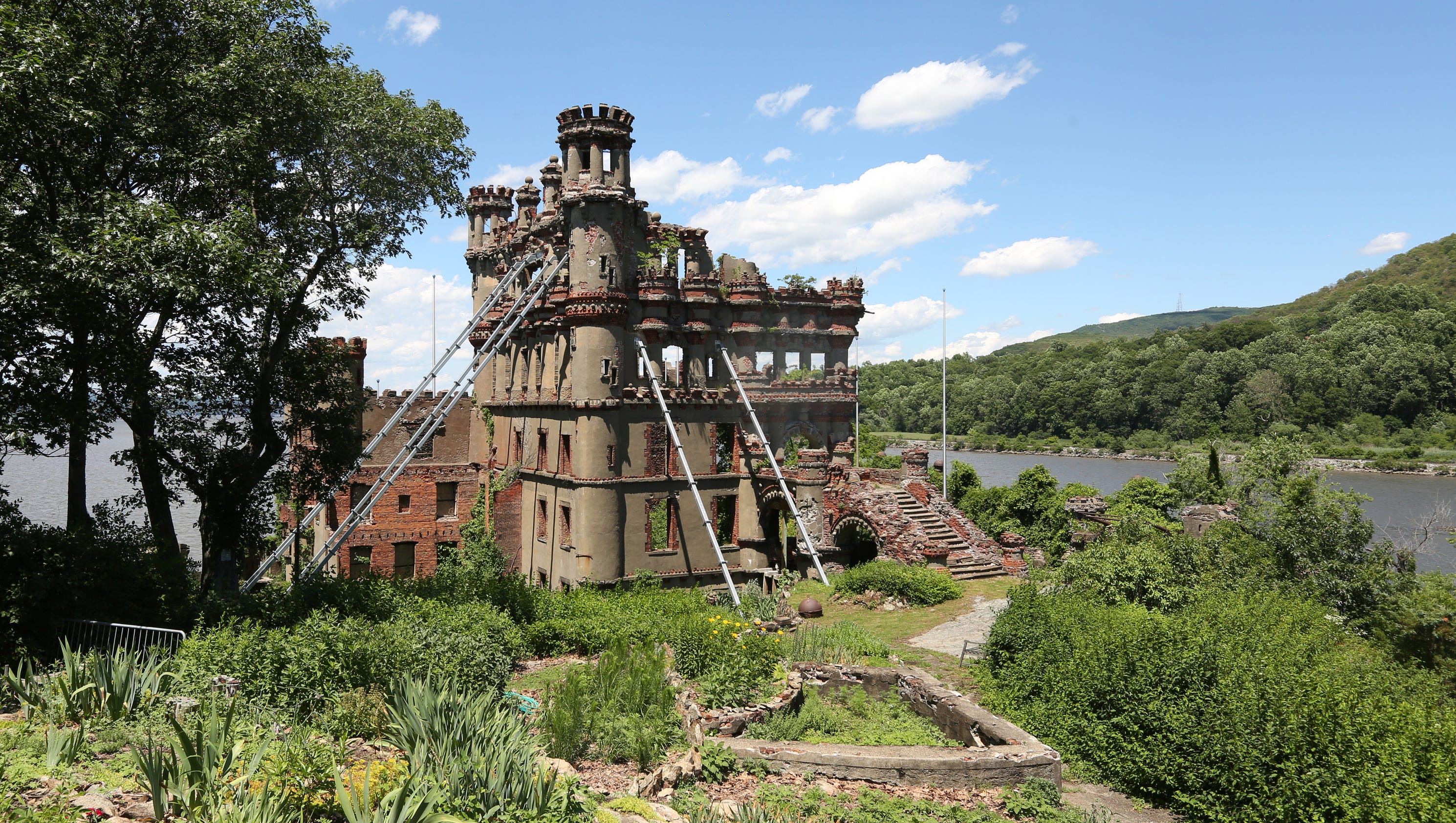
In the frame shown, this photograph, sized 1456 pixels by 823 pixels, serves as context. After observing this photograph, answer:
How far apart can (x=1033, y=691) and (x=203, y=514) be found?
702 inches

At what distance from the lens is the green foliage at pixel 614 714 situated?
451 inches

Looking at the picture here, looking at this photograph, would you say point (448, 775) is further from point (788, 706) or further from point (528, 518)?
point (528, 518)

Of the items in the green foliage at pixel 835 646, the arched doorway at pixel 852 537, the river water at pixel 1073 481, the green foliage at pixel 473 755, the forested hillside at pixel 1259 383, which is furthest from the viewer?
the forested hillside at pixel 1259 383

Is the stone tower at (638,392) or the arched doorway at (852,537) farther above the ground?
the stone tower at (638,392)

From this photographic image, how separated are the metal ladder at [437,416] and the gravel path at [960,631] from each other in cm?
1970

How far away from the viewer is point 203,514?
60.0ft

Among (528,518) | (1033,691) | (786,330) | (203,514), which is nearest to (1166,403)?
(786,330)

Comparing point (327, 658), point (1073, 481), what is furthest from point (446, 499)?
point (1073, 481)

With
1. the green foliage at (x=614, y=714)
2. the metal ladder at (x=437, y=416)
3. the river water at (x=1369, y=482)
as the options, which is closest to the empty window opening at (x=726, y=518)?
the metal ladder at (x=437, y=416)

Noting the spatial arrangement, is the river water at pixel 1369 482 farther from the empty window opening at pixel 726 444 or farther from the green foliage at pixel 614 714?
the empty window opening at pixel 726 444

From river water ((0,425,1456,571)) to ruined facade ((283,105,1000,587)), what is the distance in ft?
40.0

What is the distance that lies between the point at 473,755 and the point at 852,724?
786 centimetres

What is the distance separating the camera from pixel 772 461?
32.8 meters

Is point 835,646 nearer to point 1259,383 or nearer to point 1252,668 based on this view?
point 1252,668
